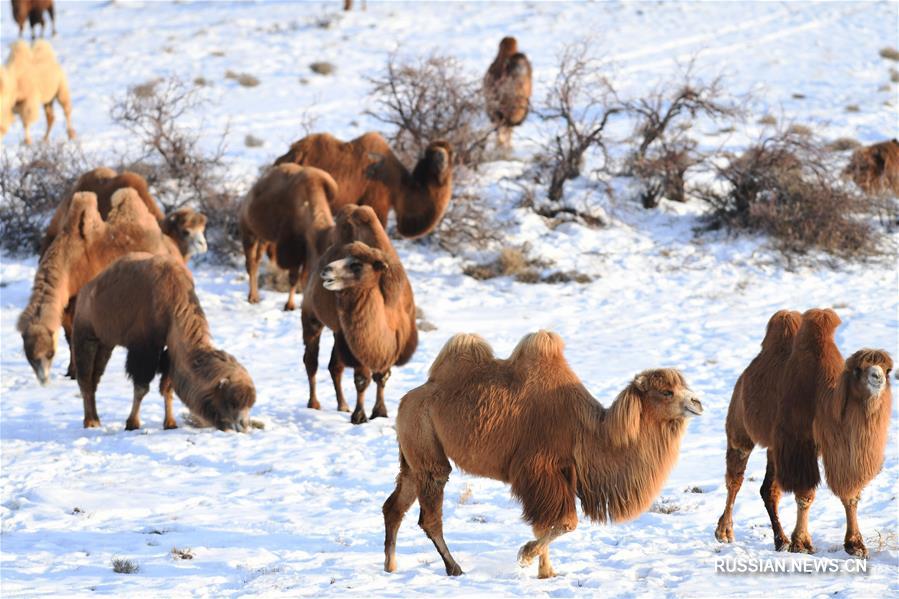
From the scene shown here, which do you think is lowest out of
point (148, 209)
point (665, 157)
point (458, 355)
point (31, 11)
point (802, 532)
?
point (802, 532)

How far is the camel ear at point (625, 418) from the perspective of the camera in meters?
6.36

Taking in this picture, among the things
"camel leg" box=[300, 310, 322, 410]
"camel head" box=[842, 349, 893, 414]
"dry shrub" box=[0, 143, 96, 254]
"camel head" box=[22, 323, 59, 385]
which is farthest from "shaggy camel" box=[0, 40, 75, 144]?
"camel head" box=[842, 349, 893, 414]

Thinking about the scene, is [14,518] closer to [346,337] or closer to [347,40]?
[346,337]

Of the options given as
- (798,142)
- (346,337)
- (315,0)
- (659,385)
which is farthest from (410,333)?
(315,0)

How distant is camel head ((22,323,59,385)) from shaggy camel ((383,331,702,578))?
504 centimetres

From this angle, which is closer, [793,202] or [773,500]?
[773,500]

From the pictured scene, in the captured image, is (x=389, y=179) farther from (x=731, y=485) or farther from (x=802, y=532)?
(x=802, y=532)

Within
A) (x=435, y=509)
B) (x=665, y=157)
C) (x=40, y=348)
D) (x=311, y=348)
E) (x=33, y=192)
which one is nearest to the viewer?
(x=435, y=509)

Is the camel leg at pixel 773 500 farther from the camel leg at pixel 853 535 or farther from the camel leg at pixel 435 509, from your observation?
the camel leg at pixel 435 509

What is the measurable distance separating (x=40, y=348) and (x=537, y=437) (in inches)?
233

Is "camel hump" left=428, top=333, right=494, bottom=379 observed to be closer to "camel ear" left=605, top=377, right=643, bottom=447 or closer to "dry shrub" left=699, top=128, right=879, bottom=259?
"camel ear" left=605, top=377, right=643, bottom=447

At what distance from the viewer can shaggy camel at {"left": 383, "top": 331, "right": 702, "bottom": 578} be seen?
20.9ft

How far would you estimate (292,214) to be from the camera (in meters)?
13.5

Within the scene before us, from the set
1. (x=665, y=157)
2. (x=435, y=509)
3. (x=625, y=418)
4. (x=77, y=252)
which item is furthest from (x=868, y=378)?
(x=665, y=157)
